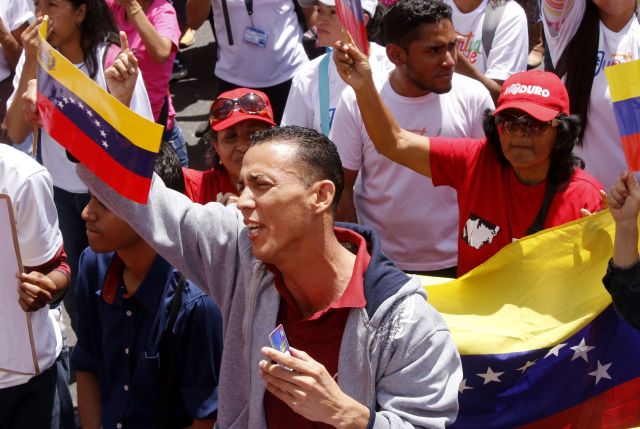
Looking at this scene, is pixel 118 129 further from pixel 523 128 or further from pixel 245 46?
pixel 245 46

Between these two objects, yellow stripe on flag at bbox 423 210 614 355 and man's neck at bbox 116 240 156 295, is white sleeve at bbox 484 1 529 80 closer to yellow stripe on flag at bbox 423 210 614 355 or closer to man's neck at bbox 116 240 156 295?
yellow stripe on flag at bbox 423 210 614 355

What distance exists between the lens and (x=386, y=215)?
4.47 m

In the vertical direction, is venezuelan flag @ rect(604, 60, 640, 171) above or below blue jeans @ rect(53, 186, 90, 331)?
above

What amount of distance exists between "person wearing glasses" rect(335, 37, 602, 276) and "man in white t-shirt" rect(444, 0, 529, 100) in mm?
1450

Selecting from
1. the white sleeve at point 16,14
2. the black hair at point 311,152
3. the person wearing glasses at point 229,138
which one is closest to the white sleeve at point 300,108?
Result: the person wearing glasses at point 229,138

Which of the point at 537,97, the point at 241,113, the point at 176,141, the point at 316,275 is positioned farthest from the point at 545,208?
the point at 176,141

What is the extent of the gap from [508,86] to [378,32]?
2.02 meters

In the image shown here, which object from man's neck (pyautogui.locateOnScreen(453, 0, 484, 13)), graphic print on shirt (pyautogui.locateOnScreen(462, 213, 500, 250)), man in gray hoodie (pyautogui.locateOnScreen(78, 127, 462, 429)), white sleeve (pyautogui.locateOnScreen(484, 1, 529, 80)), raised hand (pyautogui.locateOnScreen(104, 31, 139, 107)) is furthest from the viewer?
man's neck (pyautogui.locateOnScreen(453, 0, 484, 13))

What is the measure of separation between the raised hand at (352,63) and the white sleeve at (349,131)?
498mm

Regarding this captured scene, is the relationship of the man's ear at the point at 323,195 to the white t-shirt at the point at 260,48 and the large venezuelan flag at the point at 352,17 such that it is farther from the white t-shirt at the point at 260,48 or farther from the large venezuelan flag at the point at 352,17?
the white t-shirt at the point at 260,48

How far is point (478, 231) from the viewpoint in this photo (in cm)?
380

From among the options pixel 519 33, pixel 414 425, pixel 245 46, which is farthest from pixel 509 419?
pixel 245 46

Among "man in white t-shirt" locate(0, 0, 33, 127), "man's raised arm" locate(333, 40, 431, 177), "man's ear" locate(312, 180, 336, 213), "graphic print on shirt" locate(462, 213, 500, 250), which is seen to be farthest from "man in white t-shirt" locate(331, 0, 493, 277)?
"man in white t-shirt" locate(0, 0, 33, 127)

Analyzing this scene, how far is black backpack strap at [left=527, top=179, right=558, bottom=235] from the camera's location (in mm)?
3660
